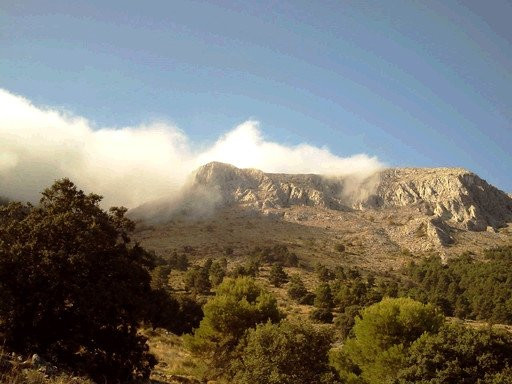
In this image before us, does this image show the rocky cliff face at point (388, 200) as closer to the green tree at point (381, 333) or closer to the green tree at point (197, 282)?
the green tree at point (197, 282)

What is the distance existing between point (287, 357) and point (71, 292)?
1254 cm

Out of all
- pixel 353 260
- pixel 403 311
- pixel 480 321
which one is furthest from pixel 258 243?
pixel 403 311

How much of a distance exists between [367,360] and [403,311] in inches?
191

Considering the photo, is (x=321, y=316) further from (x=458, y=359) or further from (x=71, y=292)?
(x=71, y=292)

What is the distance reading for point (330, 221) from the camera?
552ft

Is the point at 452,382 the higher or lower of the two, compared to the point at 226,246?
lower

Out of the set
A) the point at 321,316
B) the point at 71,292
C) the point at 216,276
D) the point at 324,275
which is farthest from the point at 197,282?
the point at 71,292

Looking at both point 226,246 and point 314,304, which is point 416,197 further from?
point 314,304

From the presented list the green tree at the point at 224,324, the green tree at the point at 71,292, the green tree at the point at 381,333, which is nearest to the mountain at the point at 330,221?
the green tree at the point at 381,333

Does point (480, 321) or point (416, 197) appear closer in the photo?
point (480, 321)

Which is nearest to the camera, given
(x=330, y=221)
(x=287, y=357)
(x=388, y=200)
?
(x=287, y=357)

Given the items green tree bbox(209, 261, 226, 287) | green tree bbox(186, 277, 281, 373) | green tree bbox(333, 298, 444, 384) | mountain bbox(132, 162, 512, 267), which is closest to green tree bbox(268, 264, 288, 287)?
green tree bbox(209, 261, 226, 287)

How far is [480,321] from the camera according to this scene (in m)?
A: 78.4

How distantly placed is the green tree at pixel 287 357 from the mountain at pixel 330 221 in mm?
103216
